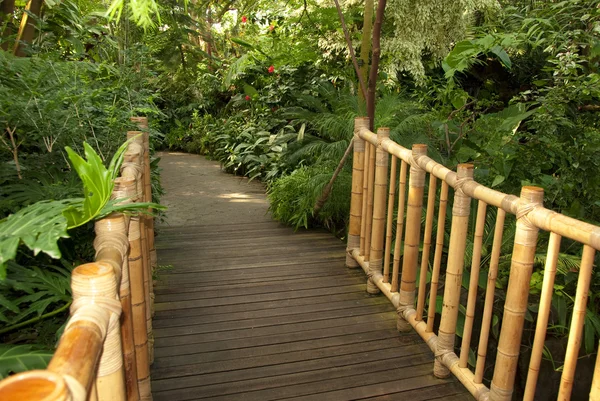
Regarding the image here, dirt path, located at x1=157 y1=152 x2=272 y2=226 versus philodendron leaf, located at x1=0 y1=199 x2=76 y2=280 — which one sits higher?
philodendron leaf, located at x1=0 y1=199 x2=76 y2=280

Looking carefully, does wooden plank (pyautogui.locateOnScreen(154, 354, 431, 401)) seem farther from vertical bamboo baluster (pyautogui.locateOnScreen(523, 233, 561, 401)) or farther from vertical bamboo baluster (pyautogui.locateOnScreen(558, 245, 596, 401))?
vertical bamboo baluster (pyautogui.locateOnScreen(558, 245, 596, 401))

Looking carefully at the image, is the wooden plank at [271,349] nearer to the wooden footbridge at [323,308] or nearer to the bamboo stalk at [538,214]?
the wooden footbridge at [323,308]

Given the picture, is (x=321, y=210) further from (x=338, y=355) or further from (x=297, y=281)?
(x=338, y=355)

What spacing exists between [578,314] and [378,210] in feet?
5.32

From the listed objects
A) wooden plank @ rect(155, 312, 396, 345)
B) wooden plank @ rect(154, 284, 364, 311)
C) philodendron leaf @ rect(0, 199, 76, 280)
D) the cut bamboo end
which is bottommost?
wooden plank @ rect(155, 312, 396, 345)

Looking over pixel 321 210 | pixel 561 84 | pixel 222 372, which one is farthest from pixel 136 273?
pixel 561 84

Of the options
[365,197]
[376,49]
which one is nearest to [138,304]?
[365,197]

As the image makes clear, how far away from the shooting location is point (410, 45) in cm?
669

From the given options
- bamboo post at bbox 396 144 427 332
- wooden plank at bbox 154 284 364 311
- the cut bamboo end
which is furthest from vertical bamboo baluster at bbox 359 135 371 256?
the cut bamboo end

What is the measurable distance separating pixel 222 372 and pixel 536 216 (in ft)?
5.11

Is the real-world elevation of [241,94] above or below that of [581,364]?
above

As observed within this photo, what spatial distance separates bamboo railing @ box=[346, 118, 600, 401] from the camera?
1.77 m

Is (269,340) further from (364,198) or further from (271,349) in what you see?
(364,198)

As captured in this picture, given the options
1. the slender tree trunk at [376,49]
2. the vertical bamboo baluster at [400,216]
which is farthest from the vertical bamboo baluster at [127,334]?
the slender tree trunk at [376,49]
